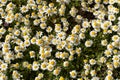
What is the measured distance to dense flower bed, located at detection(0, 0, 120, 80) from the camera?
5.18 meters

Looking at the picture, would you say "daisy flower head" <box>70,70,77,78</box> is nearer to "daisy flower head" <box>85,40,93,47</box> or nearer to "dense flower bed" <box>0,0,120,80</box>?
"dense flower bed" <box>0,0,120,80</box>

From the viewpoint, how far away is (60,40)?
5422 millimetres

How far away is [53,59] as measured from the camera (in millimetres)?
5250

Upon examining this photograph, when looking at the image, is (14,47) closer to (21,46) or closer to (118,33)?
(21,46)

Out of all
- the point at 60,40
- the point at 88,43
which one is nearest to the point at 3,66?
the point at 60,40

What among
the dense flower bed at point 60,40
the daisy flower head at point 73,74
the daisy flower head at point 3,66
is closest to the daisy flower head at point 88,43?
the dense flower bed at point 60,40

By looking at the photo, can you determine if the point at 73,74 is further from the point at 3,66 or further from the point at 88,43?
the point at 3,66

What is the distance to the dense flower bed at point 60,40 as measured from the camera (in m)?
5.18

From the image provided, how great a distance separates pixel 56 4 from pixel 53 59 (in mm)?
1154

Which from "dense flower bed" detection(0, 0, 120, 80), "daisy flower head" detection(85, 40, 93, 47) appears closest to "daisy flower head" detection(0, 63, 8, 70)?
"dense flower bed" detection(0, 0, 120, 80)

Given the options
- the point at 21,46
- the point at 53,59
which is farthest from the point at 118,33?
the point at 21,46

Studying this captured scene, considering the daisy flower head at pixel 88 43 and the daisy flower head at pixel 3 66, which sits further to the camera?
the daisy flower head at pixel 88 43

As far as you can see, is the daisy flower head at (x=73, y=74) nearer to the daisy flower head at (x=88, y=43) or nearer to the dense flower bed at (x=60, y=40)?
the dense flower bed at (x=60, y=40)

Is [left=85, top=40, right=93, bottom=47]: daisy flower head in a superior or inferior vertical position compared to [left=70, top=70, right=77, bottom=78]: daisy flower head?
superior
